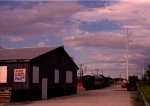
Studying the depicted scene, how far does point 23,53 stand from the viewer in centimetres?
3775

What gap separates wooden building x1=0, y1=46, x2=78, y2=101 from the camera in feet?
113

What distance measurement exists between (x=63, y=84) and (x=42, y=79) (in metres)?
6.45

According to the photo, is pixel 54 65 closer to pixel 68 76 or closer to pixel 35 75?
pixel 68 76

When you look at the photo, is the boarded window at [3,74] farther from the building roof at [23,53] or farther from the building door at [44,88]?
the building door at [44,88]

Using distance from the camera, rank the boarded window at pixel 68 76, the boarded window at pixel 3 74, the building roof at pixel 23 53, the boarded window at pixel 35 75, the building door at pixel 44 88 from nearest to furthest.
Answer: the boarded window at pixel 3 74
the building roof at pixel 23 53
the boarded window at pixel 35 75
the building door at pixel 44 88
the boarded window at pixel 68 76

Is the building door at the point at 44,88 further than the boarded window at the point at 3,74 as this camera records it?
Yes

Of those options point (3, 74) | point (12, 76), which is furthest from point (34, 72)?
point (3, 74)

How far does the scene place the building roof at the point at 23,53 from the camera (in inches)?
1391

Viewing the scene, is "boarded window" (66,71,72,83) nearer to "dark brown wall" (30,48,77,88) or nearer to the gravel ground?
"dark brown wall" (30,48,77,88)

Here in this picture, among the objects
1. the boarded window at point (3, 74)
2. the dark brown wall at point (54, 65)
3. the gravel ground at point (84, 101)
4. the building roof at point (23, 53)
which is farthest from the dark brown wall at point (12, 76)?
the gravel ground at point (84, 101)

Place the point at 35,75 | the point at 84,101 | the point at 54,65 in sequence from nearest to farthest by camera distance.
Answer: the point at 84,101, the point at 35,75, the point at 54,65

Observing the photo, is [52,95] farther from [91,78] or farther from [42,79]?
[91,78]

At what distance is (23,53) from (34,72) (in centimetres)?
307

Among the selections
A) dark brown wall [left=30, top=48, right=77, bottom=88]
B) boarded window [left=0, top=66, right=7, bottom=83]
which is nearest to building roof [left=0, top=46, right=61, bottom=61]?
dark brown wall [left=30, top=48, right=77, bottom=88]
